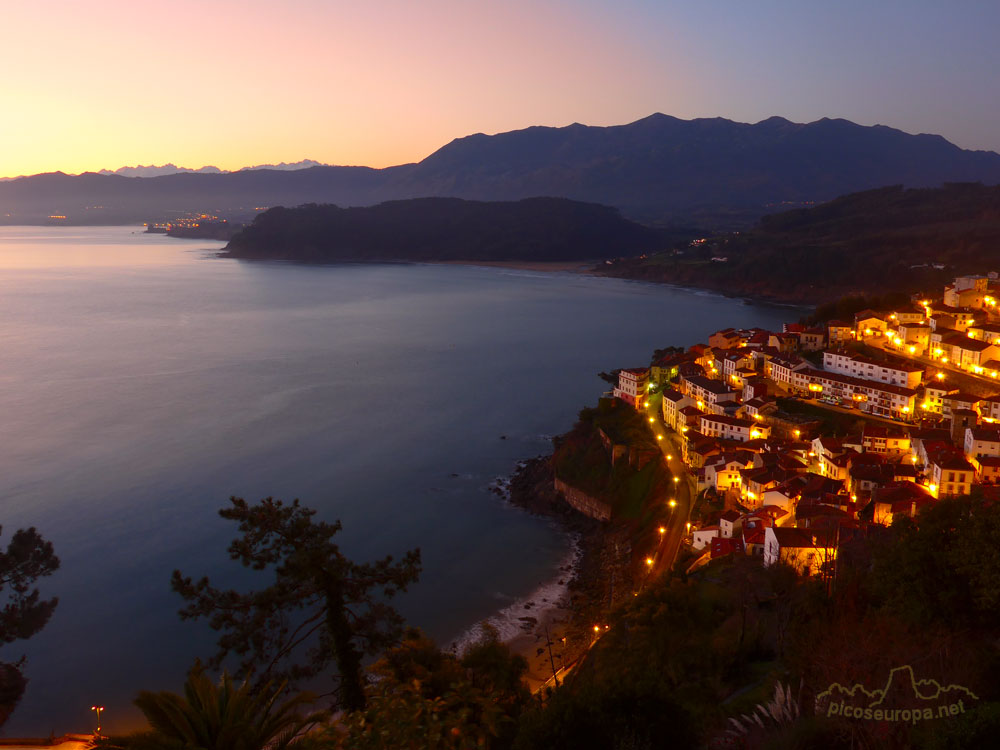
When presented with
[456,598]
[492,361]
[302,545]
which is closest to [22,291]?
[492,361]

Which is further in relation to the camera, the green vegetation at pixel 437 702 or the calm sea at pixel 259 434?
the calm sea at pixel 259 434

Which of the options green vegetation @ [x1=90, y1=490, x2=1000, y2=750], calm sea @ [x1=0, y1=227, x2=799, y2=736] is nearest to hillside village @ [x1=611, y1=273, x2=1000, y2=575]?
green vegetation @ [x1=90, y1=490, x2=1000, y2=750]

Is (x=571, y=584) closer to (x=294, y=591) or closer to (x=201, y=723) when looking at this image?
(x=294, y=591)

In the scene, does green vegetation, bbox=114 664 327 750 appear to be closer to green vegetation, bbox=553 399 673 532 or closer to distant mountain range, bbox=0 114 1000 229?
green vegetation, bbox=553 399 673 532

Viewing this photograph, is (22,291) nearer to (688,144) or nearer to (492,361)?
(492,361)

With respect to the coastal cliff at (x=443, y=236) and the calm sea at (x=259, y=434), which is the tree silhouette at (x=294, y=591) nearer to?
the calm sea at (x=259, y=434)

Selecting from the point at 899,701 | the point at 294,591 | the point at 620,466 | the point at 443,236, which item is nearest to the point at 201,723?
the point at 294,591

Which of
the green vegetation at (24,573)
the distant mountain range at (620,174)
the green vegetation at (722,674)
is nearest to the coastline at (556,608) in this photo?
the green vegetation at (722,674)
